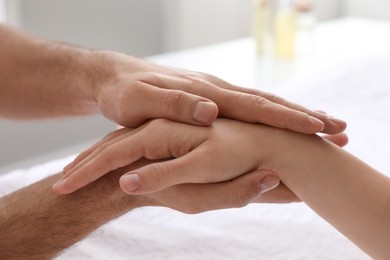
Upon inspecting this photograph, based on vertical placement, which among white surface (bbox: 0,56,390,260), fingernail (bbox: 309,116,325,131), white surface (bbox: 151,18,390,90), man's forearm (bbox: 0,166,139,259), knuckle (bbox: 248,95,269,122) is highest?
knuckle (bbox: 248,95,269,122)

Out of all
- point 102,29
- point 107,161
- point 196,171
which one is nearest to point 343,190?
point 196,171

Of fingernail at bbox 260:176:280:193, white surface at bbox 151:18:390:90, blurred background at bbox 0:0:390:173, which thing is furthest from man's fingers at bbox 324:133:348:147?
blurred background at bbox 0:0:390:173

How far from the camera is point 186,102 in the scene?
821mm

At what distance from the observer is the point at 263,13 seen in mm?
1784

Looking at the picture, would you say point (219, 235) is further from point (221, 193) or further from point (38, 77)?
point (38, 77)

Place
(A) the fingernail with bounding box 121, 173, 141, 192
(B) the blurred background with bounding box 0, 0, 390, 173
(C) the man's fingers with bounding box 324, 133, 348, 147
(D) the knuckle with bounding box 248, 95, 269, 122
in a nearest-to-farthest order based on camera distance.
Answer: (A) the fingernail with bounding box 121, 173, 141, 192, (D) the knuckle with bounding box 248, 95, 269, 122, (C) the man's fingers with bounding box 324, 133, 348, 147, (B) the blurred background with bounding box 0, 0, 390, 173

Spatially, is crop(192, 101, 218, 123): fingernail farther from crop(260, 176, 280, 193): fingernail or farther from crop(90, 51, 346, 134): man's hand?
crop(260, 176, 280, 193): fingernail

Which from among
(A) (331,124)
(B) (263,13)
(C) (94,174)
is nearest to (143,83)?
(C) (94,174)

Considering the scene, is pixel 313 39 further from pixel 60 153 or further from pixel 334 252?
pixel 334 252

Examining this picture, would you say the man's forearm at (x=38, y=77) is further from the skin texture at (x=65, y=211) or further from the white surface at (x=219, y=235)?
the skin texture at (x=65, y=211)

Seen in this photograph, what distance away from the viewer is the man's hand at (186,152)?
767 millimetres

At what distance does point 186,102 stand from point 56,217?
24cm

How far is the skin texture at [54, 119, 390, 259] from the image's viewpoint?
788mm

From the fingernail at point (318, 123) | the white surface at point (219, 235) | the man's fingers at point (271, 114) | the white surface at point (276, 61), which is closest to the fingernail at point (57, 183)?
the white surface at point (219, 235)
